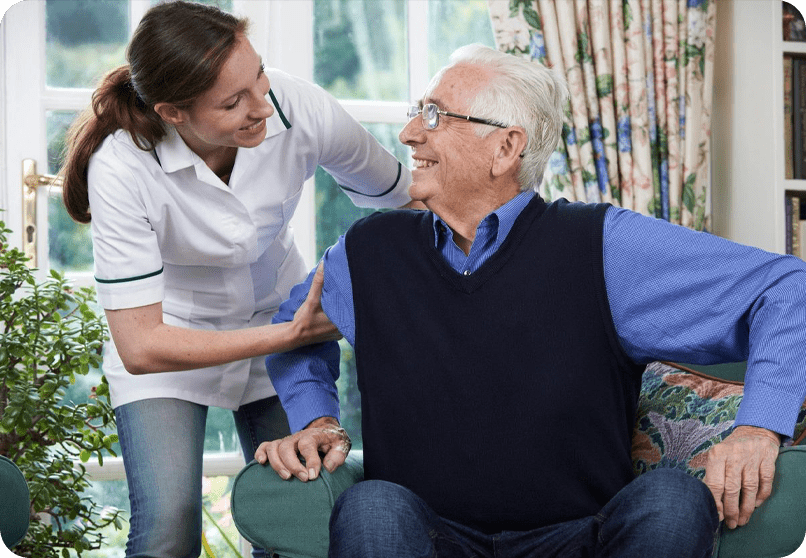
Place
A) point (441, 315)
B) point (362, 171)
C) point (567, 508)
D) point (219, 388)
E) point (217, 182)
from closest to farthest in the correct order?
1. point (567, 508)
2. point (441, 315)
3. point (217, 182)
4. point (219, 388)
5. point (362, 171)

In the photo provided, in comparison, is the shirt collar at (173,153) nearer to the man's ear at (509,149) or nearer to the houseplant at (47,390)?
the man's ear at (509,149)

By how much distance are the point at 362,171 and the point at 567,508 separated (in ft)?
3.01

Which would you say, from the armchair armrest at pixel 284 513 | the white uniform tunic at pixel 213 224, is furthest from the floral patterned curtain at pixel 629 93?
the armchair armrest at pixel 284 513

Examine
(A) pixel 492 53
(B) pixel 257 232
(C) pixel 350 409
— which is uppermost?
(A) pixel 492 53

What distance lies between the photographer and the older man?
1.27m

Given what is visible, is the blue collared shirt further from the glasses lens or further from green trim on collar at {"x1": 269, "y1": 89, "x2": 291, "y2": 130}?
green trim on collar at {"x1": 269, "y1": 89, "x2": 291, "y2": 130}

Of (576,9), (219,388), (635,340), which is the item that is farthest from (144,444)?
(576,9)

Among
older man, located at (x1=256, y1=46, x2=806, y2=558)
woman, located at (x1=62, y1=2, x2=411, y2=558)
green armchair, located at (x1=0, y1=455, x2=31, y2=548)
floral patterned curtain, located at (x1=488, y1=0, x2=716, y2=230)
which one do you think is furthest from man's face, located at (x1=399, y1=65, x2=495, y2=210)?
floral patterned curtain, located at (x1=488, y1=0, x2=716, y2=230)

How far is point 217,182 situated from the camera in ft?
5.60

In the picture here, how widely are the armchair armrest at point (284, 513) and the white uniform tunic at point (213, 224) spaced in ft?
1.41

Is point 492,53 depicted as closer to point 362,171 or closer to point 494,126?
point 494,126

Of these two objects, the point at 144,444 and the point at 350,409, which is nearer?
the point at 144,444

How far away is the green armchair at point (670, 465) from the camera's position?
48.9 inches

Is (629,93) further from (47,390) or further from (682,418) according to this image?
(47,390)
